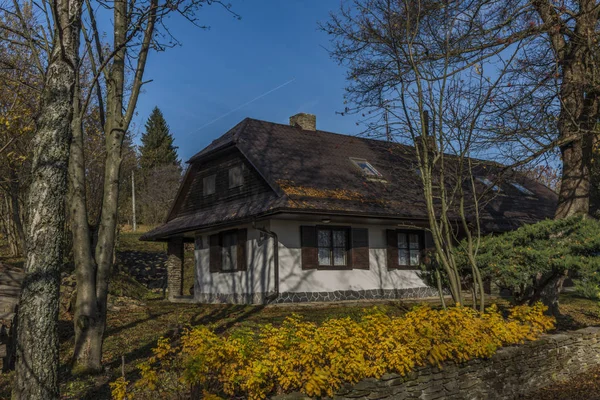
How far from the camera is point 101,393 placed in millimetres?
6629

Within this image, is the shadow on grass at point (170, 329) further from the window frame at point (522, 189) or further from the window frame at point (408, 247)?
the window frame at point (522, 189)

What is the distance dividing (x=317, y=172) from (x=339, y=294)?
4.02m

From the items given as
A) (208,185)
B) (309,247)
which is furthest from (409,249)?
(208,185)

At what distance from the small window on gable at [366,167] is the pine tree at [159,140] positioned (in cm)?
3720

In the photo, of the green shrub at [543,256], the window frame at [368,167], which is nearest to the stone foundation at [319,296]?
the window frame at [368,167]

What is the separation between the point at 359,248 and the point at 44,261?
1271 cm

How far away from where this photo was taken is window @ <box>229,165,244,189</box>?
1711 centimetres

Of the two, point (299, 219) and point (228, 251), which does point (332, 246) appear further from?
point (228, 251)

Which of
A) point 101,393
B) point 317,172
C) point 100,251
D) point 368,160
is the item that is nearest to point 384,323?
point 101,393

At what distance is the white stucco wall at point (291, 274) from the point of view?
15250mm

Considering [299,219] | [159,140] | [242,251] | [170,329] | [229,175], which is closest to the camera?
[170,329]

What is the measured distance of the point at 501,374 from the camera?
24.5 feet

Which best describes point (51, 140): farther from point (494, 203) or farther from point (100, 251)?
point (494, 203)

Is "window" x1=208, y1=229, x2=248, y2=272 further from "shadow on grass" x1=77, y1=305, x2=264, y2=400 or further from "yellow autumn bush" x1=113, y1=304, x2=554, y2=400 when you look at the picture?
"yellow autumn bush" x1=113, y1=304, x2=554, y2=400
